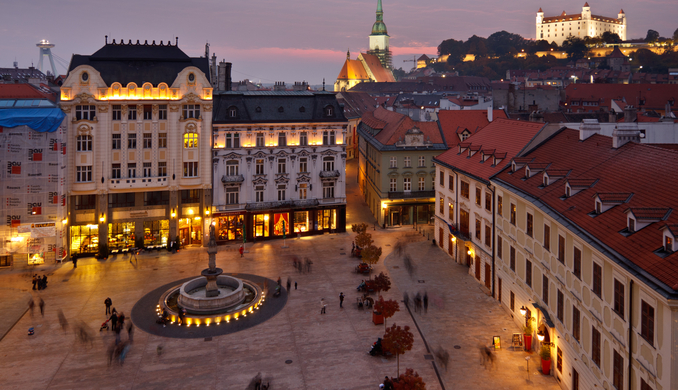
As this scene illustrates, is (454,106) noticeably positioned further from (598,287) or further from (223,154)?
(598,287)

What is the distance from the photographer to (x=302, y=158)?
62312 mm

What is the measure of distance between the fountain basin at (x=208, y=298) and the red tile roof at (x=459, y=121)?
3735 cm

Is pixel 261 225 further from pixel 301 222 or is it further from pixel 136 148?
pixel 136 148

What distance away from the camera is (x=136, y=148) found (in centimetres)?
5606

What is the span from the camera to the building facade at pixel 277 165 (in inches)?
2328

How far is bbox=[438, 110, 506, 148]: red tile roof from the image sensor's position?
2714 inches

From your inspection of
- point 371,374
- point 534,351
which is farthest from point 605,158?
point 371,374

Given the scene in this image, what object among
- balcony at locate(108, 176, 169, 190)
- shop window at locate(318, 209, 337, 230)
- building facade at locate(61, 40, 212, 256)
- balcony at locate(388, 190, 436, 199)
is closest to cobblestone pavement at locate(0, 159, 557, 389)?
building facade at locate(61, 40, 212, 256)

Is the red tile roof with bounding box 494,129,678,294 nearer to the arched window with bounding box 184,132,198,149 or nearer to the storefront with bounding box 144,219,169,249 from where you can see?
the arched window with bounding box 184,132,198,149

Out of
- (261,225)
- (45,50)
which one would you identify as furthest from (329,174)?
(45,50)

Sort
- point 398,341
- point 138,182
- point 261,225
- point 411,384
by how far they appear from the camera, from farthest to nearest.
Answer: point 261,225 < point 138,182 < point 398,341 < point 411,384

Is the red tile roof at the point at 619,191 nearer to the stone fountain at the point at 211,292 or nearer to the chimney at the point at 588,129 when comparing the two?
the chimney at the point at 588,129

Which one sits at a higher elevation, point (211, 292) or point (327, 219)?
point (327, 219)

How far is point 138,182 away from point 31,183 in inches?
397
